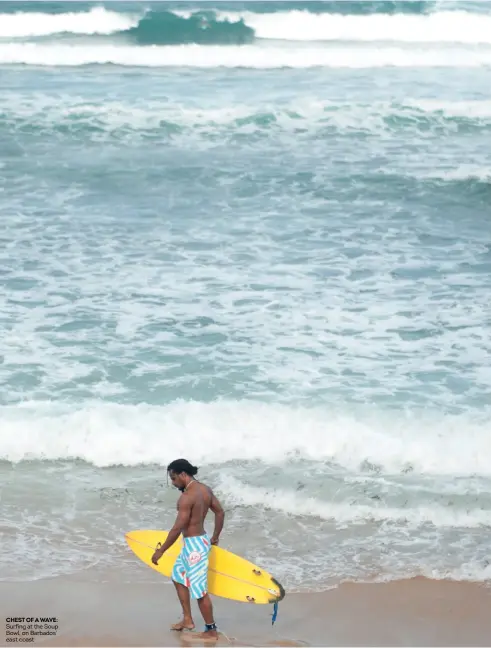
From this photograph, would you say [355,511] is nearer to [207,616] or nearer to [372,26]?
[207,616]

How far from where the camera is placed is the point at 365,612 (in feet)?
19.5

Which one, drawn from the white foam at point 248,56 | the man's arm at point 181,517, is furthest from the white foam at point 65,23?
the man's arm at point 181,517

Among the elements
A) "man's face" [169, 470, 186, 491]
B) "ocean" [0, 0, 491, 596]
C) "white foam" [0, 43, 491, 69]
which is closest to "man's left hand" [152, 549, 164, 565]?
"man's face" [169, 470, 186, 491]

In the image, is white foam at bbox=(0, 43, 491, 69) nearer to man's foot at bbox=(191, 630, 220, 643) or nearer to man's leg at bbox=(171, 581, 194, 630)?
man's leg at bbox=(171, 581, 194, 630)

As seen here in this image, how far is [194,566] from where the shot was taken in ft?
18.2

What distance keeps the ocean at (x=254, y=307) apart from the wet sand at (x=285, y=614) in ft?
0.75

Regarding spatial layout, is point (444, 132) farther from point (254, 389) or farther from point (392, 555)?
point (392, 555)

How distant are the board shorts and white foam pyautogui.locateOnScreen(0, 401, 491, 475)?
2840 mm

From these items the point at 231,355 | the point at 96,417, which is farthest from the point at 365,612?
the point at 231,355

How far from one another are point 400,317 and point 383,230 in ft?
12.4

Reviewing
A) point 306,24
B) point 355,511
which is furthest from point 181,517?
point 306,24

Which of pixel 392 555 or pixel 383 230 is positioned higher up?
pixel 383 230

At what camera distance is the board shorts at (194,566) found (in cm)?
552

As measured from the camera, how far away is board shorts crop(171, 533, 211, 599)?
5.52m
